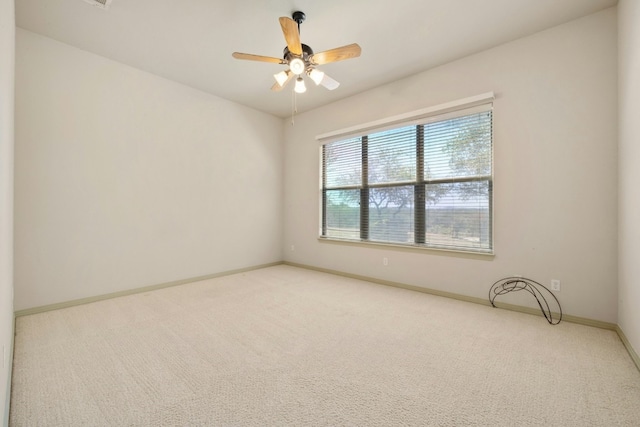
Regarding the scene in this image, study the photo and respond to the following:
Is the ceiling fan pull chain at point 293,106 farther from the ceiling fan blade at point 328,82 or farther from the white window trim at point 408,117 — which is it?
the ceiling fan blade at point 328,82

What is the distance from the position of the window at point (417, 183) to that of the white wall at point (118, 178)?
1.65 metres

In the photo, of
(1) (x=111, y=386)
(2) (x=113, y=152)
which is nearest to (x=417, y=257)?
(1) (x=111, y=386)

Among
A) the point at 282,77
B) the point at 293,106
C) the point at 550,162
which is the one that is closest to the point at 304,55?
the point at 282,77

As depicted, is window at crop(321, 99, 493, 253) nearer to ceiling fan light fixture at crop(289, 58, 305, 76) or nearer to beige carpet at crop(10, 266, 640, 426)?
beige carpet at crop(10, 266, 640, 426)

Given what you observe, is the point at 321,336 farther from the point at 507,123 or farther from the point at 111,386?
the point at 507,123

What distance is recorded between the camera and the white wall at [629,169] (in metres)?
1.95

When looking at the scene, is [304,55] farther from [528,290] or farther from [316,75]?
[528,290]

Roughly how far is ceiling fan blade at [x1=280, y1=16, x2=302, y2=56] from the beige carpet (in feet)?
8.04

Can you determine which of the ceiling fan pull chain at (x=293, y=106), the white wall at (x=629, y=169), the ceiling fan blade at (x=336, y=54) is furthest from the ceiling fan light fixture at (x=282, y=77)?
the white wall at (x=629, y=169)

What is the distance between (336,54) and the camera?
2.44 metres

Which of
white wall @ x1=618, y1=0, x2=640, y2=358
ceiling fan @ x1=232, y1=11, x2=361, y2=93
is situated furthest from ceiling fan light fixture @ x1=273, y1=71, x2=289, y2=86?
white wall @ x1=618, y1=0, x2=640, y2=358

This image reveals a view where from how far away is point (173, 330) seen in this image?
95.3 inches

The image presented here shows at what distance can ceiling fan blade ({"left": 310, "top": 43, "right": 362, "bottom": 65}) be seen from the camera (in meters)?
2.34

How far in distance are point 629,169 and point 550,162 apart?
625 millimetres
